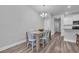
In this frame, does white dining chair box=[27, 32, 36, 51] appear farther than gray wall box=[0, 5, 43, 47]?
Yes

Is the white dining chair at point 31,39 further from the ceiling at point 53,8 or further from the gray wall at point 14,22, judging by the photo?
the ceiling at point 53,8

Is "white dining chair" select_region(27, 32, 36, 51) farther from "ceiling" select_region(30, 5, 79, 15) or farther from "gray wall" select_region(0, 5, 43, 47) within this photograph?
"ceiling" select_region(30, 5, 79, 15)

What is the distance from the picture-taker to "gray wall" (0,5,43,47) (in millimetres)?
2674

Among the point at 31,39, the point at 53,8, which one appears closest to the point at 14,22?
the point at 31,39

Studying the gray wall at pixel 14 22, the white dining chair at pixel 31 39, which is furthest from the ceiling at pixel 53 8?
the white dining chair at pixel 31 39

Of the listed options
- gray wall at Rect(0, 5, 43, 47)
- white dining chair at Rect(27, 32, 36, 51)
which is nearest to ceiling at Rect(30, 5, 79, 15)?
gray wall at Rect(0, 5, 43, 47)

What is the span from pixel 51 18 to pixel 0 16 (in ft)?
6.24

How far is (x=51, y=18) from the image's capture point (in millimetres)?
3100

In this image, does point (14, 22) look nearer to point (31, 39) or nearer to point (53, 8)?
point (31, 39)

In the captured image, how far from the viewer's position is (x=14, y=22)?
2770mm

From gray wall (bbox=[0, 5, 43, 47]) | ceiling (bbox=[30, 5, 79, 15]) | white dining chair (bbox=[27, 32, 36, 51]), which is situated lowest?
white dining chair (bbox=[27, 32, 36, 51])
